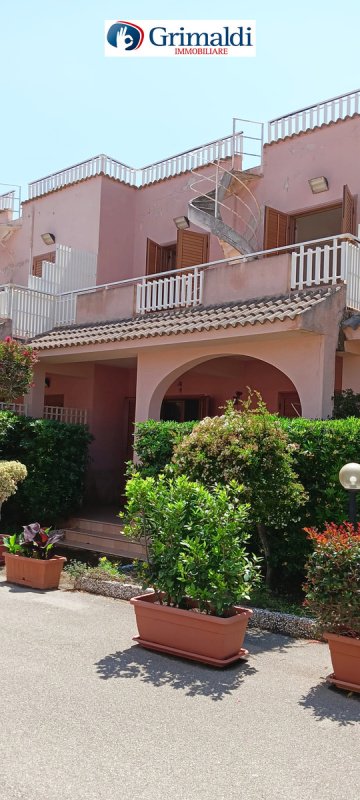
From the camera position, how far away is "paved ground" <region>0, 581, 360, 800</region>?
3752 millimetres

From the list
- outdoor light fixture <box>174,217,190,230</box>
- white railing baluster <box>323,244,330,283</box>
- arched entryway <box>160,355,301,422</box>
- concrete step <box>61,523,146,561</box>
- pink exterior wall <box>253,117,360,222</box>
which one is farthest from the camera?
outdoor light fixture <box>174,217,190,230</box>

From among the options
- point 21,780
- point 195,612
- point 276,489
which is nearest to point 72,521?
point 276,489

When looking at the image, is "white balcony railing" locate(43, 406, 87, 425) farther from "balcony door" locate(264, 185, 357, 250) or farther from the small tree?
the small tree

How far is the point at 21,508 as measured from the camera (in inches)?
512

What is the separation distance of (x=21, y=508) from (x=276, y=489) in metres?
6.90

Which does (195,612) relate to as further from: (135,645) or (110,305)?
(110,305)

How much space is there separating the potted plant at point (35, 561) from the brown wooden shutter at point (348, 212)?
25.6 ft

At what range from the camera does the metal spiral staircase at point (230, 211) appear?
14.6m

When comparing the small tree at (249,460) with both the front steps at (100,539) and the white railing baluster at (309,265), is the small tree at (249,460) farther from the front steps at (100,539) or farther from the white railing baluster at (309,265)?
the white railing baluster at (309,265)

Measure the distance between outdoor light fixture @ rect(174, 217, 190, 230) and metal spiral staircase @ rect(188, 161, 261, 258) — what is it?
1.02m

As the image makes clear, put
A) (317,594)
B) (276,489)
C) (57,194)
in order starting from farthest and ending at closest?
(57,194) → (276,489) → (317,594)

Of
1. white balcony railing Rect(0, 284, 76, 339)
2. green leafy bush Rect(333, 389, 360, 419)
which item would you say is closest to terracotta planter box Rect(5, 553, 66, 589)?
green leafy bush Rect(333, 389, 360, 419)

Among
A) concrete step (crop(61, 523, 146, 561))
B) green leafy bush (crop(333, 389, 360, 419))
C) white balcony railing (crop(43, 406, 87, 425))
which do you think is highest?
green leafy bush (crop(333, 389, 360, 419))

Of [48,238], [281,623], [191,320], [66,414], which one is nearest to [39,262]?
[48,238]
